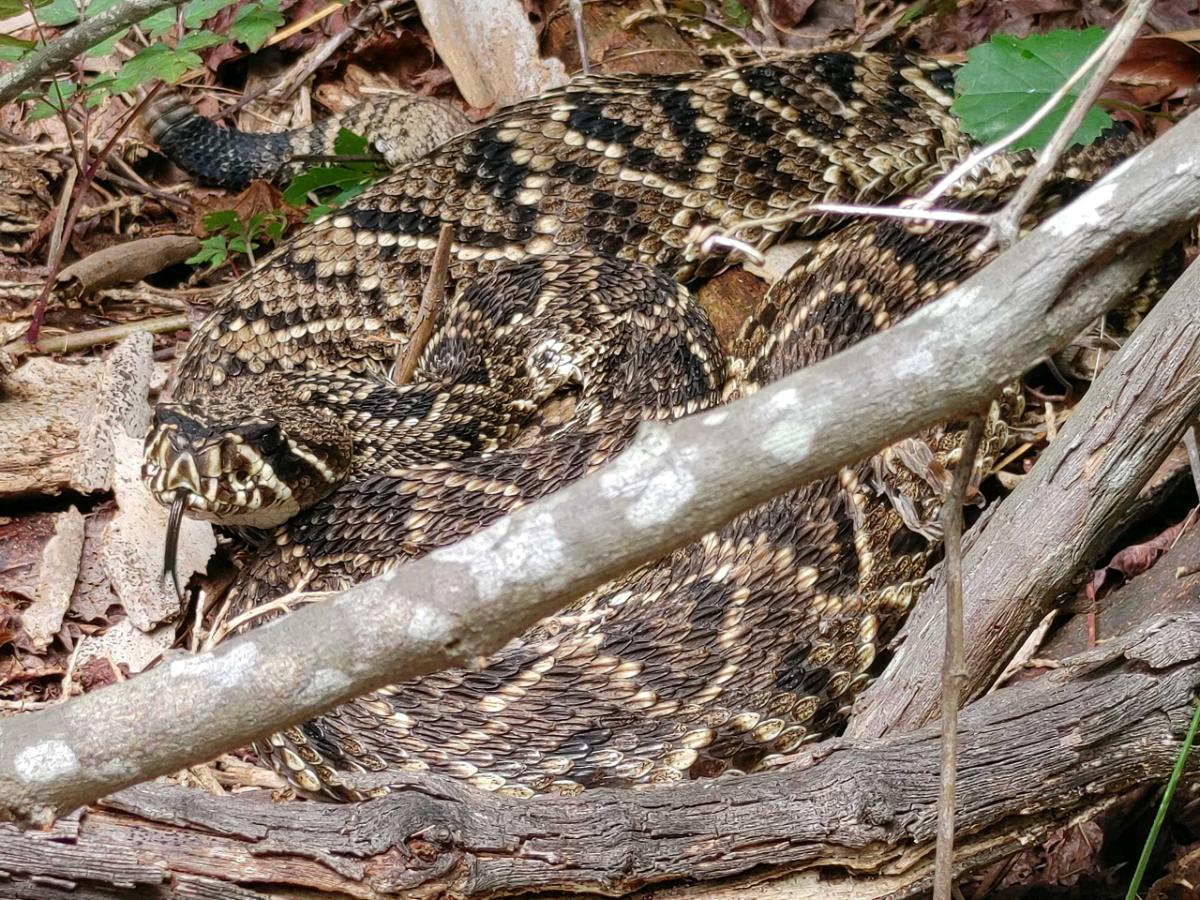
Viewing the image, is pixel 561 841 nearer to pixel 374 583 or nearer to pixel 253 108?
pixel 374 583

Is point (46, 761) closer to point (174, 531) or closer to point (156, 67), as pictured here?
point (174, 531)

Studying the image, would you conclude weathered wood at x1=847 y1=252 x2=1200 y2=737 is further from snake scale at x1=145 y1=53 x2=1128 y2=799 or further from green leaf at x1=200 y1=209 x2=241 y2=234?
green leaf at x1=200 y1=209 x2=241 y2=234

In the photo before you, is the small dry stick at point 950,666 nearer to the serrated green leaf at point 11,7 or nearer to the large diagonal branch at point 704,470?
the large diagonal branch at point 704,470

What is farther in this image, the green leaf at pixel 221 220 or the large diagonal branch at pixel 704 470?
the green leaf at pixel 221 220

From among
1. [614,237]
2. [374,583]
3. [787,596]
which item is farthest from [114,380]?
[374,583]

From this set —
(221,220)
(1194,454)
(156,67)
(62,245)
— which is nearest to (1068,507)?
(1194,454)

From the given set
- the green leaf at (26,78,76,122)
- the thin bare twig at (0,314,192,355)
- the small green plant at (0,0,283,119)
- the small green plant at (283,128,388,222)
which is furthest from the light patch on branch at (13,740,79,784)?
the small green plant at (283,128,388,222)

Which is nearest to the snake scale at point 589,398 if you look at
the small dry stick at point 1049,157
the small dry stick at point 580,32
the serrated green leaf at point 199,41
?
the small dry stick at point 580,32
